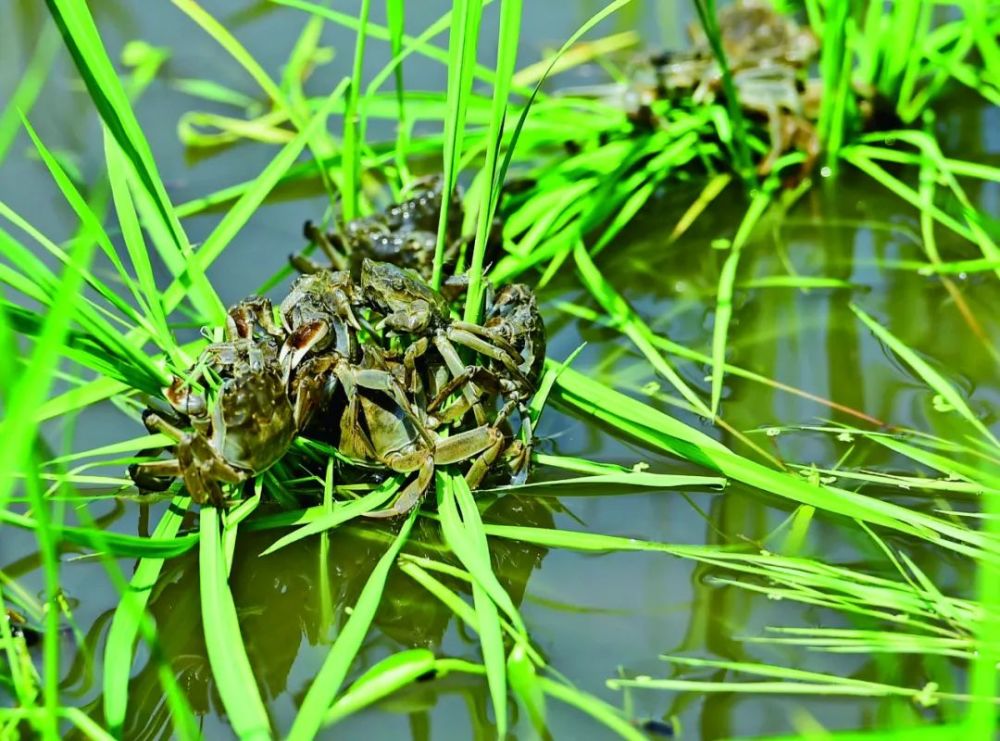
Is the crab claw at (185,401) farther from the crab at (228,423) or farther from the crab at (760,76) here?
the crab at (760,76)

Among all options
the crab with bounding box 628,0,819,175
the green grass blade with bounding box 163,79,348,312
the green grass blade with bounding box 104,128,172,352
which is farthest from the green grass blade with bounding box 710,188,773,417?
the green grass blade with bounding box 104,128,172,352

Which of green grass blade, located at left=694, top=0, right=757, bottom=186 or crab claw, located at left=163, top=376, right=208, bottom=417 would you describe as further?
green grass blade, located at left=694, top=0, right=757, bottom=186

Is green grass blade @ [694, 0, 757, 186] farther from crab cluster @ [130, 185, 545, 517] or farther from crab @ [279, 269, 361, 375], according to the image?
crab @ [279, 269, 361, 375]

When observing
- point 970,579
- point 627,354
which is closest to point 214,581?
point 627,354

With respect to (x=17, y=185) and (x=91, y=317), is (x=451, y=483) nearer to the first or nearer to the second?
(x=91, y=317)

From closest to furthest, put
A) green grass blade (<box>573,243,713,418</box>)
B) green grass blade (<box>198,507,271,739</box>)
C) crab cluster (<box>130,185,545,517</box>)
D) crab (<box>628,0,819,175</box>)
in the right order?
green grass blade (<box>198,507,271,739</box>) → crab cluster (<box>130,185,545,517</box>) → green grass blade (<box>573,243,713,418</box>) → crab (<box>628,0,819,175</box>)
